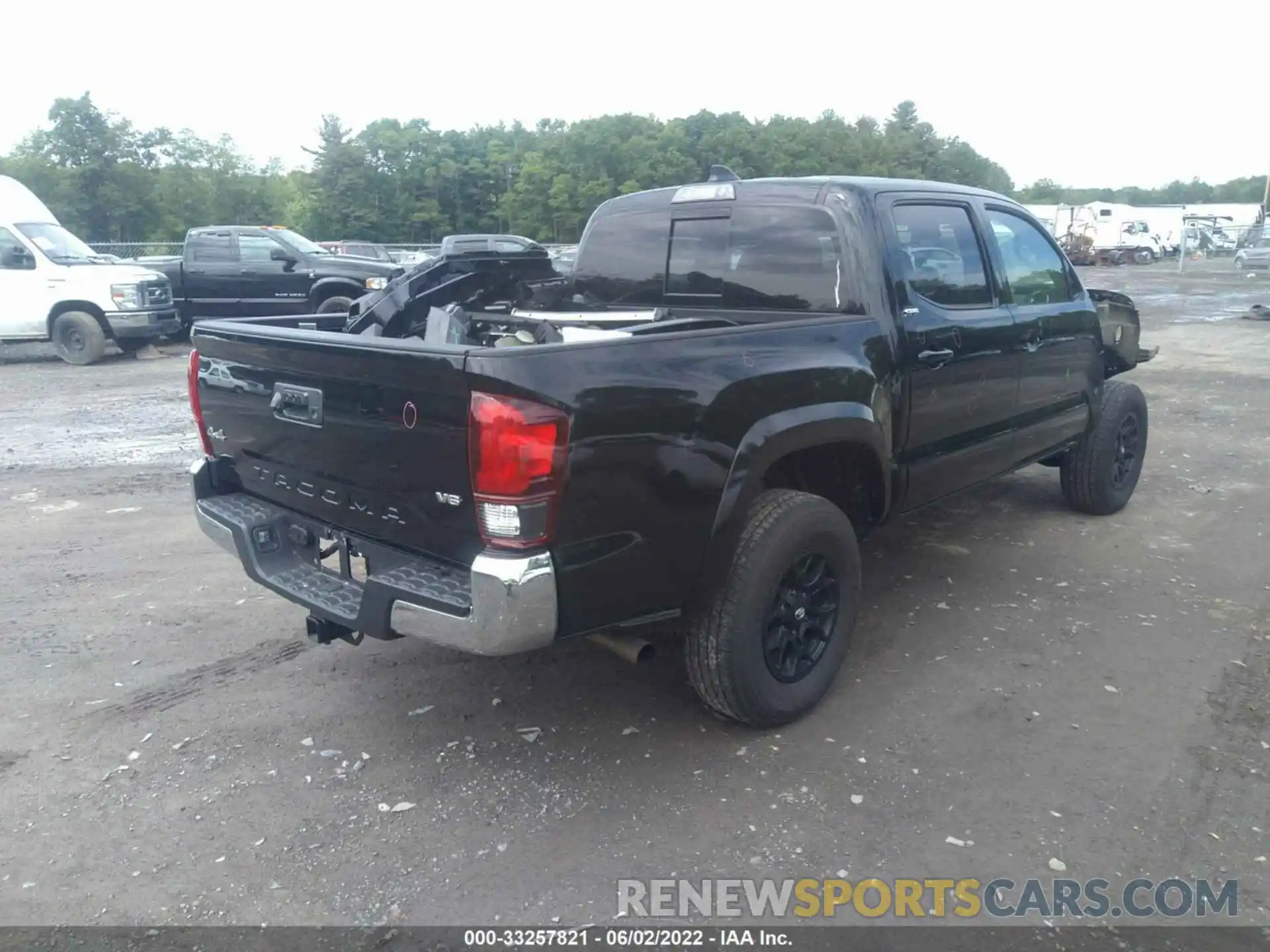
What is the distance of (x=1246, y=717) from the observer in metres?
3.79

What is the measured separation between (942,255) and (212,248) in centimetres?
1432

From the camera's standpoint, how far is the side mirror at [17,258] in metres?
14.0

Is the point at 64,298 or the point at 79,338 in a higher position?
the point at 64,298

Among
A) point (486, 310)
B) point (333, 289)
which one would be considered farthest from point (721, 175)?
point (333, 289)

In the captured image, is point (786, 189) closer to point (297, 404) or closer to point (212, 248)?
point (297, 404)

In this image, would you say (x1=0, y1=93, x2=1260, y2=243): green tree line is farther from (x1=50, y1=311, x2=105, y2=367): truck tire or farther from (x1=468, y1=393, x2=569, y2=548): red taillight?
(x1=468, y1=393, x2=569, y2=548): red taillight

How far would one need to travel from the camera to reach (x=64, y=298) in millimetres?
13992

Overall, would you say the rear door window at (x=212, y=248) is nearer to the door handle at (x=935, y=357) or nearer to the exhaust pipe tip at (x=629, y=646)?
the door handle at (x=935, y=357)

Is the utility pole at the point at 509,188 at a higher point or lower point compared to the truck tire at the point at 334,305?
higher

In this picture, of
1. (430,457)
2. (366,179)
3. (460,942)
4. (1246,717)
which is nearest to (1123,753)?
(1246,717)

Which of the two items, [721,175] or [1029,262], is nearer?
[721,175]

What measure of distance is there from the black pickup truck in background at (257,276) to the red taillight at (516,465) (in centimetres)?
1342

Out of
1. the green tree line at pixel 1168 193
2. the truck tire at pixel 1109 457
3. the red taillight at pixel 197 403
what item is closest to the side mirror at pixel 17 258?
the red taillight at pixel 197 403

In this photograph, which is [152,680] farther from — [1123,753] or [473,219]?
[473,219]
